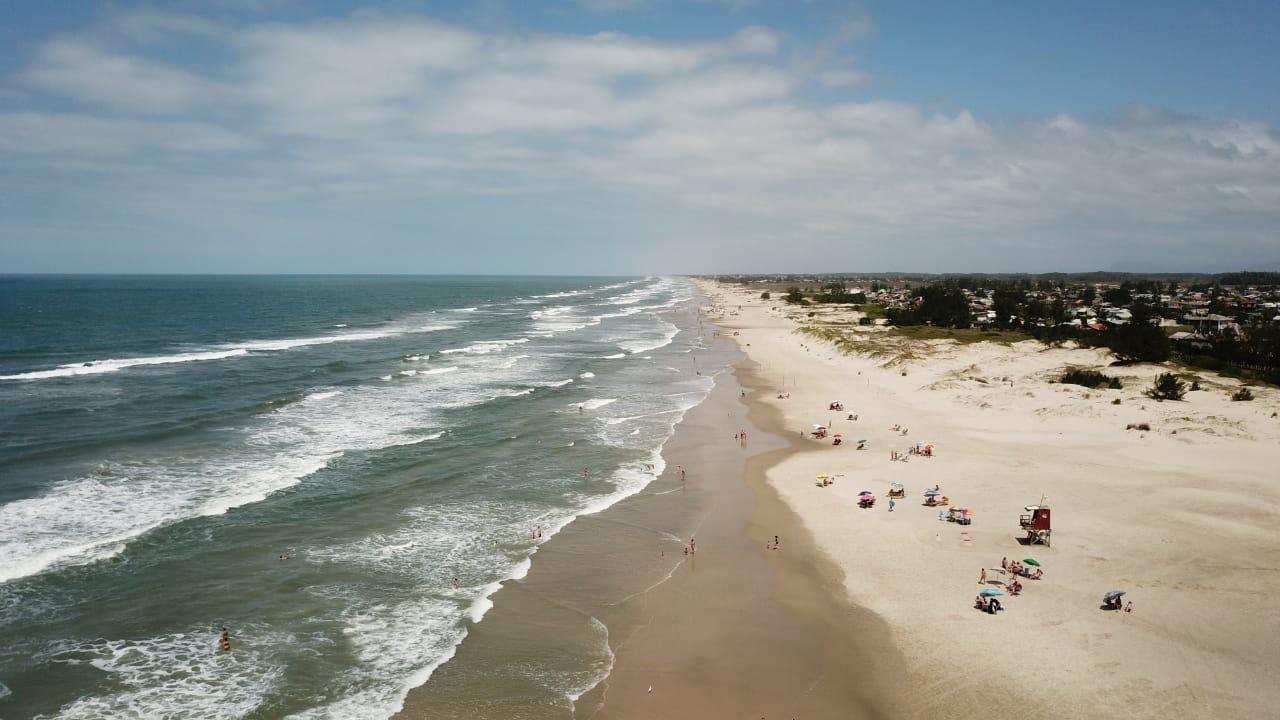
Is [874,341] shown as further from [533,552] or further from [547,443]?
[533,552]

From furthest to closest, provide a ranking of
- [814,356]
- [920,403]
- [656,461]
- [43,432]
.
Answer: [814,356] → [920,403] → [43,432] → [656,461]

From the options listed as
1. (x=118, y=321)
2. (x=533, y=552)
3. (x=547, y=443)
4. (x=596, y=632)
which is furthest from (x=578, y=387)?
(x=118, y=321)

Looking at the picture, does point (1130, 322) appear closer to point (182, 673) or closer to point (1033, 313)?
point (1033, 313)

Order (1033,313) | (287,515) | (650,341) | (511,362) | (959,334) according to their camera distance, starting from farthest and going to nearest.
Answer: (650,341) → (1033,313) → (959,334) → (511,362) → (287,515)

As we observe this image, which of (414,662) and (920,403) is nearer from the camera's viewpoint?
(414,662)

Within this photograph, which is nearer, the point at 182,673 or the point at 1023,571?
the point at 182,673

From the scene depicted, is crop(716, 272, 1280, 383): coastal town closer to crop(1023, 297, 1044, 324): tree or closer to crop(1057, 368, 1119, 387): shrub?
crop(1023, 297, 1044, 324): tree

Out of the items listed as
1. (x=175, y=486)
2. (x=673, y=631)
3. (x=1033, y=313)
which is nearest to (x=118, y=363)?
(x=175, y=486)
